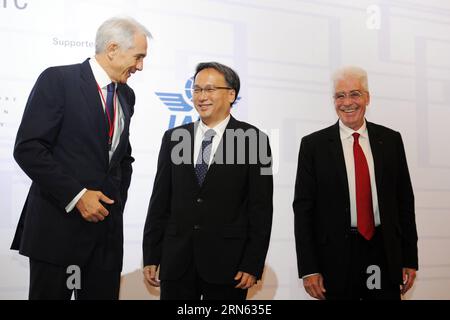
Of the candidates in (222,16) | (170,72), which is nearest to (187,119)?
(170,72)

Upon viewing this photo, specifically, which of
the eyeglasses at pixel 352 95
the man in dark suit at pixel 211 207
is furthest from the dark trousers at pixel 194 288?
the eyeglasses at pixel 352 95

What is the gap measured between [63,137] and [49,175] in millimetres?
186

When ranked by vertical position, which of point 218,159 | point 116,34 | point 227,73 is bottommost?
point 218,159

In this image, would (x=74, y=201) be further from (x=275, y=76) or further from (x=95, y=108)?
(x=275, y=76)

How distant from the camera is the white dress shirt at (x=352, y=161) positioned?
2529 mm

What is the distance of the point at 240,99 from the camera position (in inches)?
121

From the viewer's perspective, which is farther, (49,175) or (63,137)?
(63,137)

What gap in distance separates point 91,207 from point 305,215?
98cm

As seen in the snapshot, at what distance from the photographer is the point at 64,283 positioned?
78.9 inches

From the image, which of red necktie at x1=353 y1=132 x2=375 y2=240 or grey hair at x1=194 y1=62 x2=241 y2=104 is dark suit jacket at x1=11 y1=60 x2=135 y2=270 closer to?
grey hair at x1=194 y1=62 x2=241 y2=104

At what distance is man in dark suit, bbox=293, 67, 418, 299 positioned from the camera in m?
2.45

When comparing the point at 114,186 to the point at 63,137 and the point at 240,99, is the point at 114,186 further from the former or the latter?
the point at 240,99

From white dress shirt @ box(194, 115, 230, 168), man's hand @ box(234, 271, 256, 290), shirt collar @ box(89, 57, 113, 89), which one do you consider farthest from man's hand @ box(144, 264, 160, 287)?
shirt collar @ box(89, 57, 113, 89)

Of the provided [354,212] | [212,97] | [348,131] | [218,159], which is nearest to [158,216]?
[218,159]
